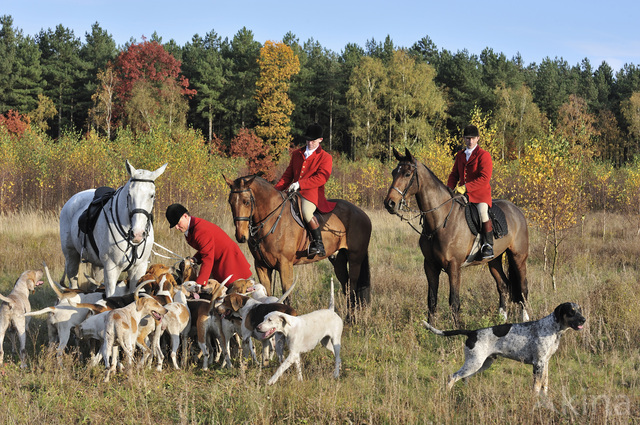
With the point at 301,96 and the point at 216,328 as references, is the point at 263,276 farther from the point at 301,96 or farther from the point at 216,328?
Result: the point at 301,96

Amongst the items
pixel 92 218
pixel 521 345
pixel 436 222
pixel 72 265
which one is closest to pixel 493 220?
pixel 436 222

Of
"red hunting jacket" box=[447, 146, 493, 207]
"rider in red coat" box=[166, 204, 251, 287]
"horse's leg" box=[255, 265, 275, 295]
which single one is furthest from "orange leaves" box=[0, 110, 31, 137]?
"red hunting jacket" box=[447, 146, 493, 207]

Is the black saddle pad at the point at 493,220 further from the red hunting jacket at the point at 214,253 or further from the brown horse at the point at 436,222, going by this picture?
the red hunting jacket at the point at 214,253

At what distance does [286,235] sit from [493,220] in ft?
9.87

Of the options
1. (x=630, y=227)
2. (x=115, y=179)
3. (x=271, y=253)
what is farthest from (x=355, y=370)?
(x=630, y=227)

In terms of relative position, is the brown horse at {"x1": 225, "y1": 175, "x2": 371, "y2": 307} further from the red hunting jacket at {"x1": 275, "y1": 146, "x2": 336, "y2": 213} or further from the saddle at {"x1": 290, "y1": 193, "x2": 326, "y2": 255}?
the red hunting jacket at {"x1": 275, "y1": 146, "x2": 336, "y2": 213}

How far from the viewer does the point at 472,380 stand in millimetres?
5898

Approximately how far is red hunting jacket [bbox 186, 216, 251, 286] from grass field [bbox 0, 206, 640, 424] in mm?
1269

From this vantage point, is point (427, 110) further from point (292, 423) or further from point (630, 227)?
point (292, 423)

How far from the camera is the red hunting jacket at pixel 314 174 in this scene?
8.12 meters

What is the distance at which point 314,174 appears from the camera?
8273 millimetres

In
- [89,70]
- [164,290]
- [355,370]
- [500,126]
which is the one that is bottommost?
[355,370]

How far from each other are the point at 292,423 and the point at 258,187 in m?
3.58

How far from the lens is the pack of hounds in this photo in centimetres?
536
